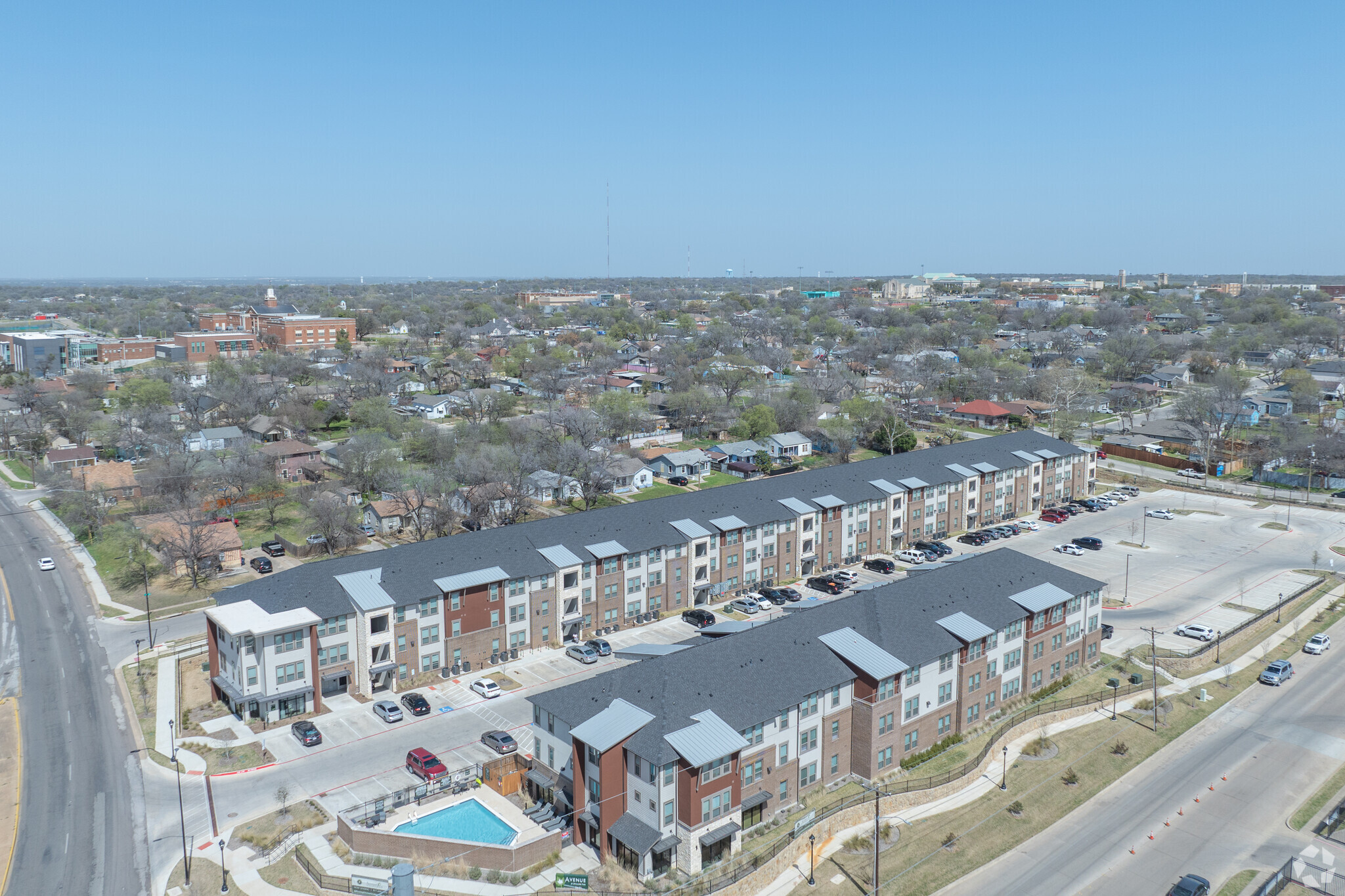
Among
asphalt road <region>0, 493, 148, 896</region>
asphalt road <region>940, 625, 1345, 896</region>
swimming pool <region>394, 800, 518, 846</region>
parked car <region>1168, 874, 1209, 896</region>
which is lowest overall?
asphalt road <region>940, 625, 1345, 896</region>

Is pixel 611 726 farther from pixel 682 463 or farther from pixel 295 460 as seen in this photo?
pixel 295 460

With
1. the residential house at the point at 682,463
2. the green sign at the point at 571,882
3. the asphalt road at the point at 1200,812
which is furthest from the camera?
the residential house at the point at 682,463

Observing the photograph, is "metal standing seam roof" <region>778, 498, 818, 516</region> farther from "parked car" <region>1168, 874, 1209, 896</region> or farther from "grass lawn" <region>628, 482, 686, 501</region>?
"parked car" <region>1168, 874, 1209, 896</region>

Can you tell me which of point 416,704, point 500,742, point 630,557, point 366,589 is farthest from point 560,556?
point 500,742

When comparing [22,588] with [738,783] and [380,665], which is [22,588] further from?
[738,783]

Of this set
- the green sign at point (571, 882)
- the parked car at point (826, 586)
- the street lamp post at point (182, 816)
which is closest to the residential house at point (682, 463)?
the parked car at point (826, 586)

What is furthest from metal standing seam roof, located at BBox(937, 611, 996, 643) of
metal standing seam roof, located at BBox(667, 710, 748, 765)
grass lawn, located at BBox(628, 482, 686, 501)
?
grass lawn, located at BBox(628, 482, 686, 501)

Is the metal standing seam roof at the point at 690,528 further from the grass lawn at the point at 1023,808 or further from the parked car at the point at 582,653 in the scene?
the grass lawn at the point at 1023,808
